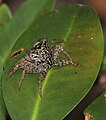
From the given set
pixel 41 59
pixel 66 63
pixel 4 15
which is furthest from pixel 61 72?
pixel 4 15

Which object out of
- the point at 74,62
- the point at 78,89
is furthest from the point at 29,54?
the point at 78,89

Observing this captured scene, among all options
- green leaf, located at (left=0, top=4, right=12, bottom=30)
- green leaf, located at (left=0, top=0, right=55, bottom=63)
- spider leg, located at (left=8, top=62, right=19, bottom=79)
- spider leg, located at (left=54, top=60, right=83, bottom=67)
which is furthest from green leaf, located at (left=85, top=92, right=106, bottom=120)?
green leaf, located at (left=0, top=4, right=12, bottom=30)

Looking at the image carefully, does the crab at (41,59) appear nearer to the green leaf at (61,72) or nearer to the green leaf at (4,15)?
the green leaf at (61,72)

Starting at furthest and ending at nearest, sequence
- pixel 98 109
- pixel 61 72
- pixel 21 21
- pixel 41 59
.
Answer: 1. pixel 21 21
2. pixel 41 59
3. pixel 61 72
4. pixel 98 109

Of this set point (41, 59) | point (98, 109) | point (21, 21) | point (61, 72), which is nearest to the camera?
point (98, 109)

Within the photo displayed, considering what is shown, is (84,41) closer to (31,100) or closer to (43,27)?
(43,27)

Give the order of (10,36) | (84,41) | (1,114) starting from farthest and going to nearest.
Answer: (10,36), (84,41), (1,114)

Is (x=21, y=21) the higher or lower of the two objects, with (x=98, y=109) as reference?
higher

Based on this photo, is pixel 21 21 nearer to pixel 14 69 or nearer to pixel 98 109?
Answer: pixel 14 69
